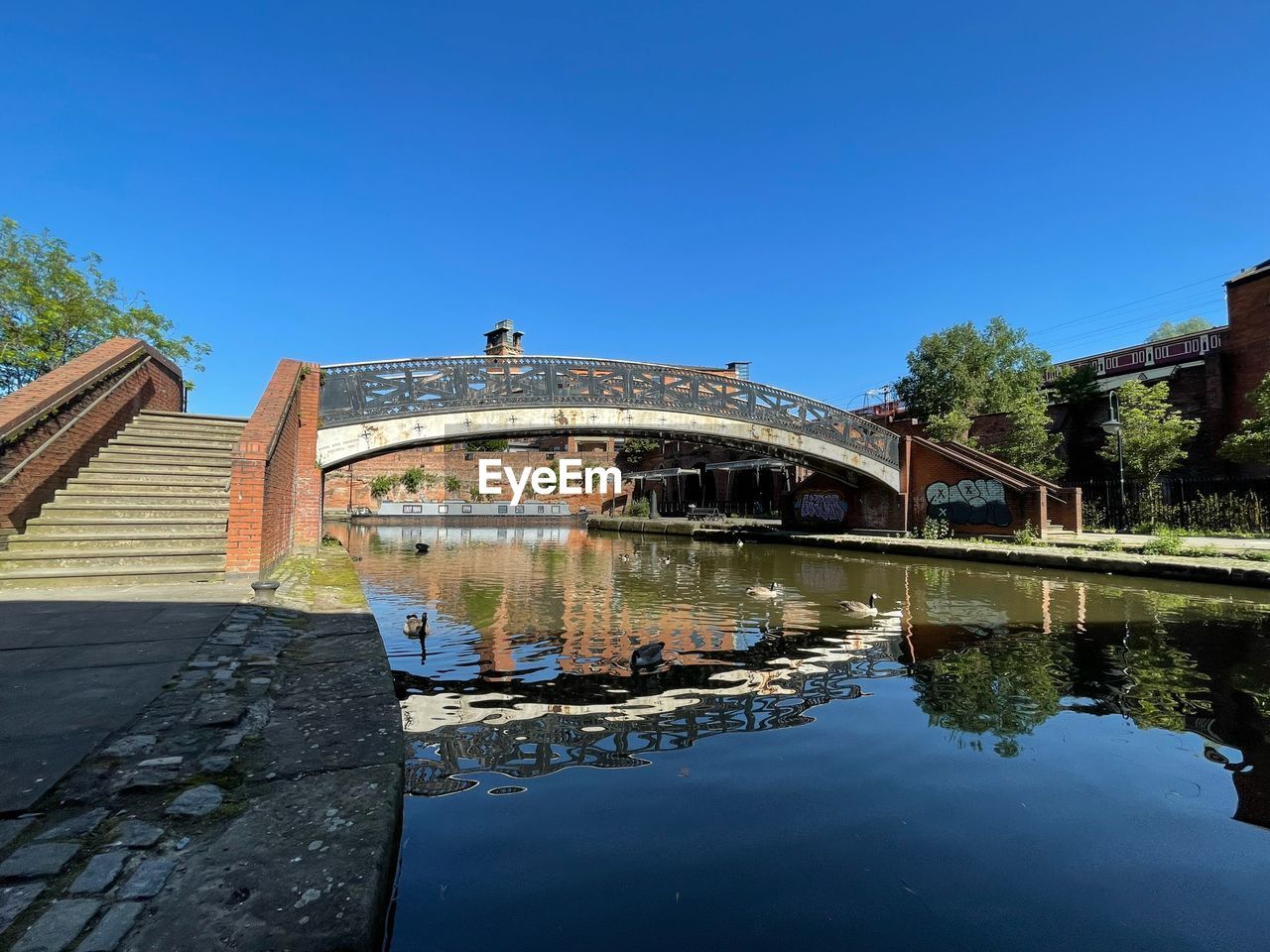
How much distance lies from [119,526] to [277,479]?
2021 millimetres

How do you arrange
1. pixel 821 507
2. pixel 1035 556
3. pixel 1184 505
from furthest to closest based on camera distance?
1. pixel 821 507
2. pixel 1184 505
3. pixel 1035 556

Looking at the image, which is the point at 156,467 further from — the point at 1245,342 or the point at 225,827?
the point at 1245,342

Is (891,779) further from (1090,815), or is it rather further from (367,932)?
(367,932)

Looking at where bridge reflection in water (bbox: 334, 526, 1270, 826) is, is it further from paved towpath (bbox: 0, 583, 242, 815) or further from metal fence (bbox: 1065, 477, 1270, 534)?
metal fence (bbox: 1065, 477, 1270, 534)

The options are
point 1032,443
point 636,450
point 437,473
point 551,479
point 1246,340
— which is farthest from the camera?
point 437,473

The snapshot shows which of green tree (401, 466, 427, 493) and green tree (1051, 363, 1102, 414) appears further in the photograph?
green tree (401, 466, 427, 493)

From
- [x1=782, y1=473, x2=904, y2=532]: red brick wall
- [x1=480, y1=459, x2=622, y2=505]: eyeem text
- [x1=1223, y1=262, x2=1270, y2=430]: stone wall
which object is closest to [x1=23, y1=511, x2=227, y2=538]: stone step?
[x1=782, y1=473, x2=904, y2=532]: red brick wall

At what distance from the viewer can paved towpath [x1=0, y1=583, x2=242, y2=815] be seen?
2717mm

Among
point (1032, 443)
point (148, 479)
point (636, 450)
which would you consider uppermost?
point (636, 450)

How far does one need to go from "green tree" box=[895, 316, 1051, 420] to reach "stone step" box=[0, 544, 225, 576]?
31.4 m

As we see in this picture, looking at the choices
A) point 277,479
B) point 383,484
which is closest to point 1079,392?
point 277,479

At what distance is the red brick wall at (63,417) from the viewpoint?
24.1ft

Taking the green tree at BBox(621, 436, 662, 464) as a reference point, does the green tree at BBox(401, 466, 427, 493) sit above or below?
below

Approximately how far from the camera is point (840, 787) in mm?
4012
